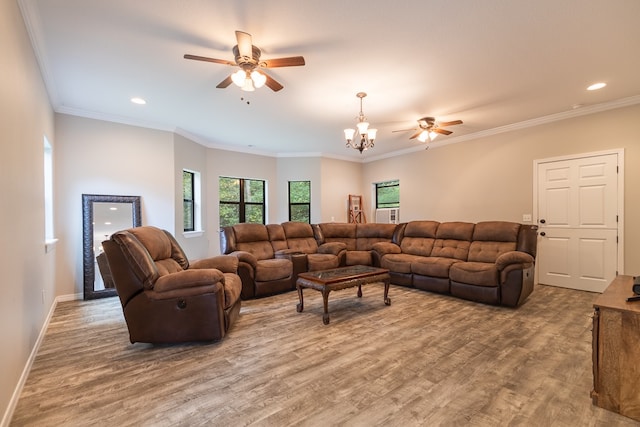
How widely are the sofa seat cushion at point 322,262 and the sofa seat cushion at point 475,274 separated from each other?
6.15 ft

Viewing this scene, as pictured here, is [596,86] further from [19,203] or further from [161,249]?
[19,203]

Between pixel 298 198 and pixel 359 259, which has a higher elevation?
pixel 298 198

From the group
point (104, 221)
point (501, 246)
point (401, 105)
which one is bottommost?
point (501, 246)

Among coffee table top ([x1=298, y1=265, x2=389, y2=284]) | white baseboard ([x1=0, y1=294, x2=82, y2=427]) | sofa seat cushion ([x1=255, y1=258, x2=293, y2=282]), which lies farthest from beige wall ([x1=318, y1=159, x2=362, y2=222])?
white baseboard ([x1=0, y1=294, x2=82, y2=427])

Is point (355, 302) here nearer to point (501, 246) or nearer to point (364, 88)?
point (501, 246)

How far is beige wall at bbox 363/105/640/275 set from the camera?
3959 millimetres

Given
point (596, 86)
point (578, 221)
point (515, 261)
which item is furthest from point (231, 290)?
point (578, 221)

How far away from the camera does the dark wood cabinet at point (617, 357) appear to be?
5.49ft

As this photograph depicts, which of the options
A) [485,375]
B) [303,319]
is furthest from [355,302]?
[485,375]

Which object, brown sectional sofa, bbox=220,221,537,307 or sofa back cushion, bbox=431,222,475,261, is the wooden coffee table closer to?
brown sectional sofa, bbox=220,221,537,307

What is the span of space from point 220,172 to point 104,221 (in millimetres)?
2405

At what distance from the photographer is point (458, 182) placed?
228 inches

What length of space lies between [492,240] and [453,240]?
615mm

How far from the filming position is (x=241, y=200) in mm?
6703
